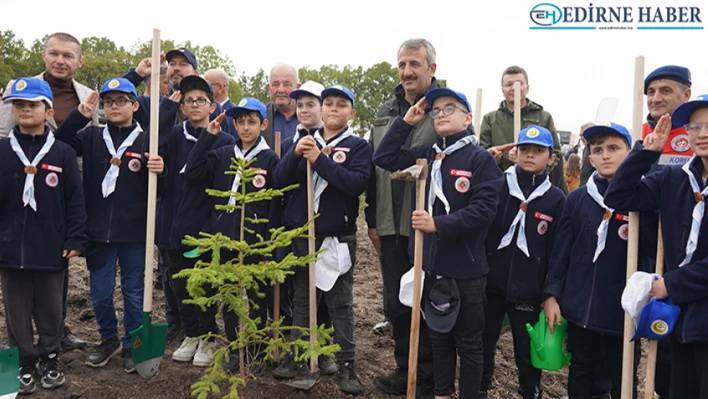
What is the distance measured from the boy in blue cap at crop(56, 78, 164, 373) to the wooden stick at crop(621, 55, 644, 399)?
384 centimetres

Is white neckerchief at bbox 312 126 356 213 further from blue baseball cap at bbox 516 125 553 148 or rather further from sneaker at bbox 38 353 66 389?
sneaker at bbox 38 353 66 389

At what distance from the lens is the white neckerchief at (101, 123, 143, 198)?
474 centimetres

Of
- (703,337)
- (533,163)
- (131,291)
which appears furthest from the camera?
(131,291)

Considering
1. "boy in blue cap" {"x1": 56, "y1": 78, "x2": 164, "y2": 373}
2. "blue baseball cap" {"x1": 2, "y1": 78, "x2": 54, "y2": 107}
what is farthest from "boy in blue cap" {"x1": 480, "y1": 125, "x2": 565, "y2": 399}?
"blue baseball cap" {"x1": 2, "y1": 78, "x2": 54, "y2": 107}

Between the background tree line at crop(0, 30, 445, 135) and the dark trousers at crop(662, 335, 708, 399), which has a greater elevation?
the background tree line at crop(0, 30, 445, 135)

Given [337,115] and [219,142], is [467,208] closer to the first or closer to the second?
[337,115]

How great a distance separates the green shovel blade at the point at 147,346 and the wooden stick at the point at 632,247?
366 centimetres

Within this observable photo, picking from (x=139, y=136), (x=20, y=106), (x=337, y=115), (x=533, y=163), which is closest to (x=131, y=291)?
(x=139, y=136)

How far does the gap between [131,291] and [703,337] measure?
179 inches

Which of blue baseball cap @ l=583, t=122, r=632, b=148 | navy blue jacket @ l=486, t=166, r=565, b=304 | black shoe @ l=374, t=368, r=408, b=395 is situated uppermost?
blue baseball cap @ l=583, t=122, r=632, b=148

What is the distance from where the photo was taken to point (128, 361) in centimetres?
473

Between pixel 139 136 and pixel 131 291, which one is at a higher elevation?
pixel 139 136

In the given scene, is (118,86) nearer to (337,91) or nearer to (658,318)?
(337,91)

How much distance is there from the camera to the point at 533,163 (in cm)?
418
